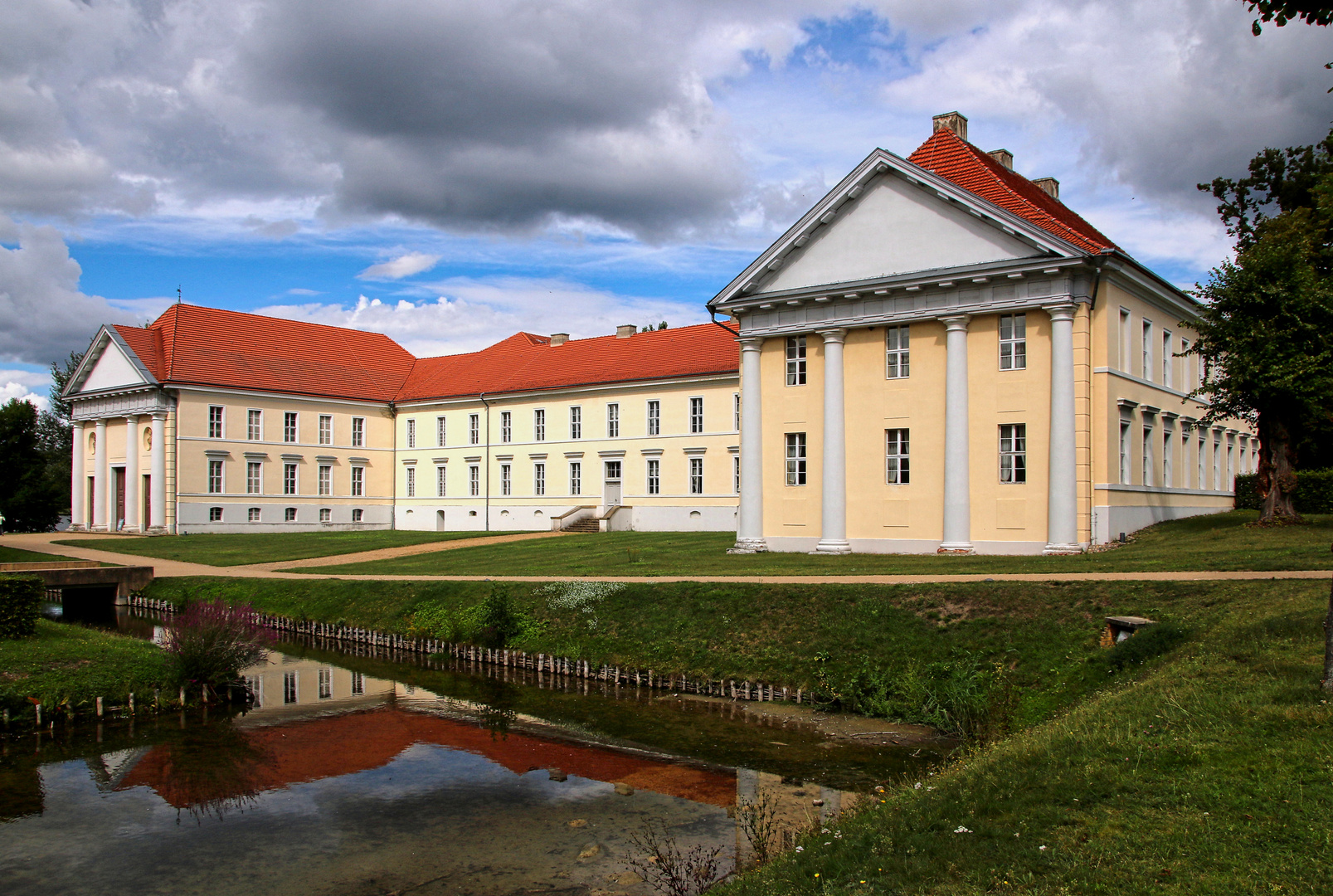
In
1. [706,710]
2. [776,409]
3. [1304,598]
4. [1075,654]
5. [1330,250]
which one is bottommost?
[706,710]

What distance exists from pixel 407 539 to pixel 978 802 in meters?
37.8

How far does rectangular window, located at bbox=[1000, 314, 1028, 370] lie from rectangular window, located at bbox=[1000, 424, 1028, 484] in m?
1.53

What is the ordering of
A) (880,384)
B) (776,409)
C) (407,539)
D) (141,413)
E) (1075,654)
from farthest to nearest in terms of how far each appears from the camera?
(141,413)
(407,539)
(776,409)
(880,384)
(1075,654)

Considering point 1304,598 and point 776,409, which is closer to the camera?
point 1304,598

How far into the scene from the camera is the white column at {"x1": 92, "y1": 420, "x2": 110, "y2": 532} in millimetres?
53125

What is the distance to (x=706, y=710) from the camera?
16.0m

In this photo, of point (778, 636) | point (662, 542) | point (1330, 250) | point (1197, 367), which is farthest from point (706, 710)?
point (1330, 250)

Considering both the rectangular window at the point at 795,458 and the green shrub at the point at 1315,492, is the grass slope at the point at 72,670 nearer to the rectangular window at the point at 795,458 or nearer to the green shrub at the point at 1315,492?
the rectangular window at the point at 795,458

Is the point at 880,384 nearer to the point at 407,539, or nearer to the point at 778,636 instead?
the point at 778,636

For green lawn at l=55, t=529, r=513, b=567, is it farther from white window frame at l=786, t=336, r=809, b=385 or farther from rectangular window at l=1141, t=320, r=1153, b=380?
rectangular window at l=1141, t=320, r=1153, b=380

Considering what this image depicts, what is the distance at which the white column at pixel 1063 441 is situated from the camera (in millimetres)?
24188

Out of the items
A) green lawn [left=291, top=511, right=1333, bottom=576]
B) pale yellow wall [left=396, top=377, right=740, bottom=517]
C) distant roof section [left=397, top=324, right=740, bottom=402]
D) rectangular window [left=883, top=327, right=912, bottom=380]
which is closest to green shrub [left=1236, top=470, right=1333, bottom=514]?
green lawn [left=291, top=511, right=1333, bottom=576]

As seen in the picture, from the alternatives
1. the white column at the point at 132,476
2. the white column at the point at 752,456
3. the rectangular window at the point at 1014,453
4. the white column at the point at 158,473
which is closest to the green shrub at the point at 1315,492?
the rectangular window at the point at 1014,453

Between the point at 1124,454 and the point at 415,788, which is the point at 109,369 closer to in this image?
the point at 415,788
